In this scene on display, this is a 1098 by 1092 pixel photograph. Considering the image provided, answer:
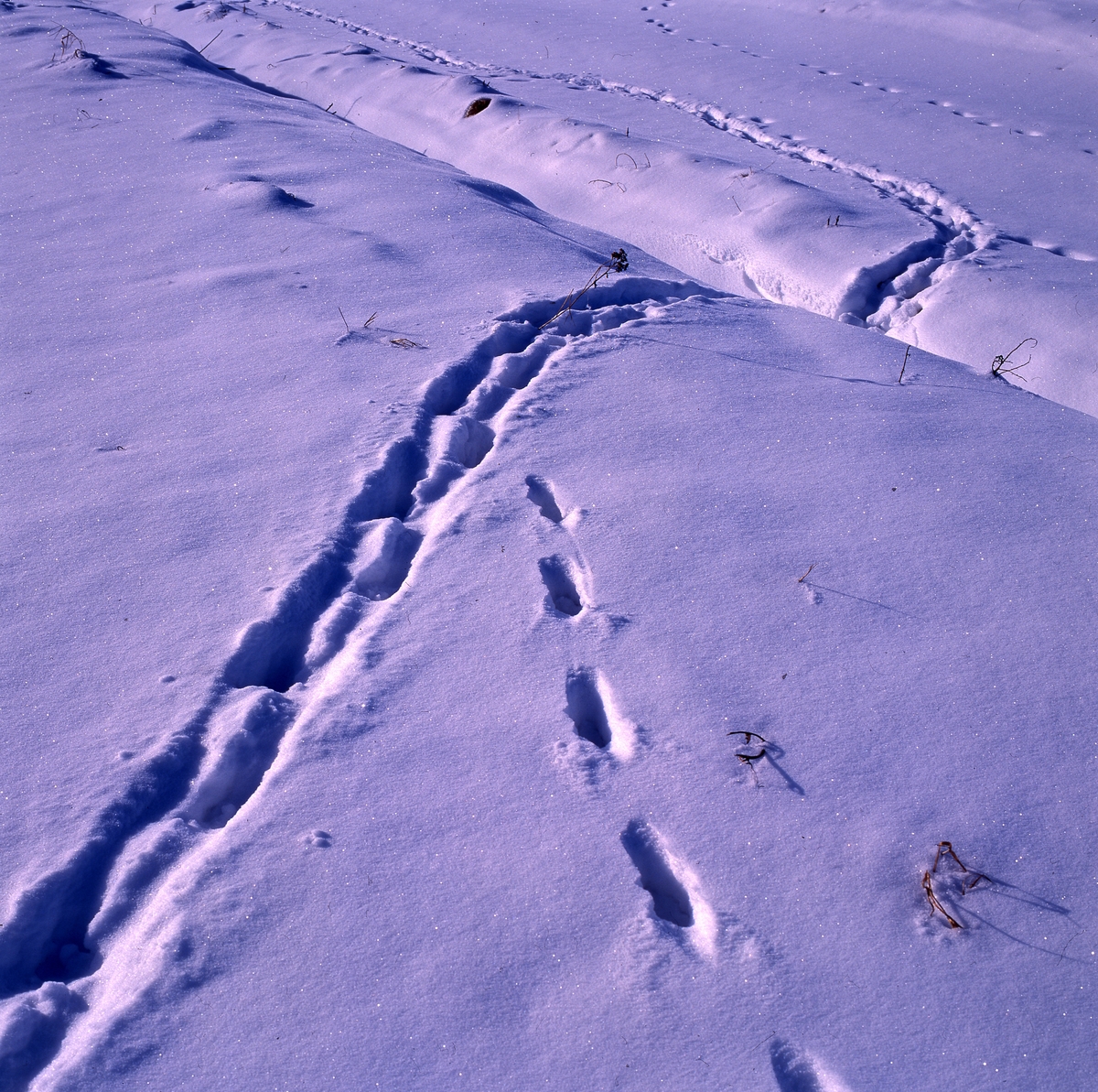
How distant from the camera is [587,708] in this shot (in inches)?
76.8

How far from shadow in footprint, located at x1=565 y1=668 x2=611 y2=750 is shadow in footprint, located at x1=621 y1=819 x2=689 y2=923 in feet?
0.79

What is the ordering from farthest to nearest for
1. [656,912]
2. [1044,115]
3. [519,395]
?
[1044,115] → [519,395] → [656,912]

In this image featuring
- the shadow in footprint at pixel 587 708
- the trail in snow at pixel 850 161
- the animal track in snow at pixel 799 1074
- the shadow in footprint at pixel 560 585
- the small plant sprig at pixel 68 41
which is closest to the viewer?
the animal track in snow at pixel 799 1074

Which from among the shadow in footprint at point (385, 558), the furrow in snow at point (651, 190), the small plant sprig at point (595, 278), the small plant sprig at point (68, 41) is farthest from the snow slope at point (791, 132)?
the shadow in footprint at point (385, 558)

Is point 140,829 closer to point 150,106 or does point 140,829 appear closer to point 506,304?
point 506,304

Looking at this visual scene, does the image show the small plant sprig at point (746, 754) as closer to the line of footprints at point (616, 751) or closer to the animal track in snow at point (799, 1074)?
the line of footprints at point (616, 751)

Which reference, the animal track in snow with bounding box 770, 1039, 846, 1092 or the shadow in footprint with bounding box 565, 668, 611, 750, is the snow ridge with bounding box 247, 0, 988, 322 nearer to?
the shadow in footprint with bounding box 565, 668, 611, 750

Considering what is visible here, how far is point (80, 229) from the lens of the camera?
12.4ft

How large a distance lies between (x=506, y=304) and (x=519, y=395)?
2.03 ft

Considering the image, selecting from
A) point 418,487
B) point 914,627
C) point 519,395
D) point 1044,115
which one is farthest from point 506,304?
point 1044,115

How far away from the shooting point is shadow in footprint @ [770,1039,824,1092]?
53.5 inches

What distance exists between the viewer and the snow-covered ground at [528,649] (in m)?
1.44

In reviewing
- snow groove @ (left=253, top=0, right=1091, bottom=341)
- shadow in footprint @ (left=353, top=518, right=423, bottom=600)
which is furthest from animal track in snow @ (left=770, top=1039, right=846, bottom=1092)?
snow groove @ (left=253, top=0, right=1091, bottom=341)

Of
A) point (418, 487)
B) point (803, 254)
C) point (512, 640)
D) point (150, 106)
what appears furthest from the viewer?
point (150, 106)
